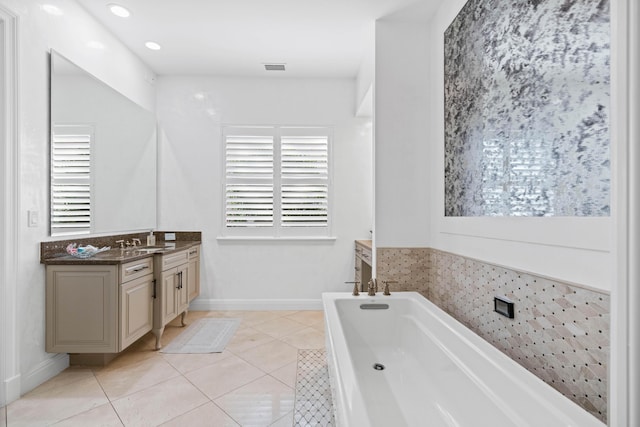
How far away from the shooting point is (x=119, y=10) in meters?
2.68

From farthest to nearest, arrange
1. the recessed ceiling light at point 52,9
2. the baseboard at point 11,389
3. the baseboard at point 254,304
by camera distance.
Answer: the baseboard at point 254,304
the recessed ceiling light at point 52,9
the baseboard at point 11,389

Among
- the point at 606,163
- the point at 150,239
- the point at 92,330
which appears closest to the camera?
the point at 606,163

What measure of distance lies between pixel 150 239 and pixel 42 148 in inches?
56.2

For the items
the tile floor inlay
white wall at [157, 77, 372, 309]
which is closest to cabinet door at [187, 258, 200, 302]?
white wall at [157, 77, 372, 309]

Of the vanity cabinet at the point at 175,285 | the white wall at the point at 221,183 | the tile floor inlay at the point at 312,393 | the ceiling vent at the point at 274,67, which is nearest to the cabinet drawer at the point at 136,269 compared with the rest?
the vanity cabinet at the point at 175,285

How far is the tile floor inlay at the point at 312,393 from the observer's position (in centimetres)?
190

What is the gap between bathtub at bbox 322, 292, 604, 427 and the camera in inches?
45.1

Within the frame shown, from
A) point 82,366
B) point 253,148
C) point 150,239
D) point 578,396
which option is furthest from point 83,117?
point 578,396

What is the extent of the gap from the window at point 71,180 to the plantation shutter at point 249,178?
1.48m

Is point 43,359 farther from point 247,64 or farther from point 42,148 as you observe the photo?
point 247,64

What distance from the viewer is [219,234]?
3967 mm

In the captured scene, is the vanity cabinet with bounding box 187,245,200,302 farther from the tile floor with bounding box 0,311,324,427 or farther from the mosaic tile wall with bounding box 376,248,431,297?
the mosaic tile wall with bounding box 376,248,431,297
